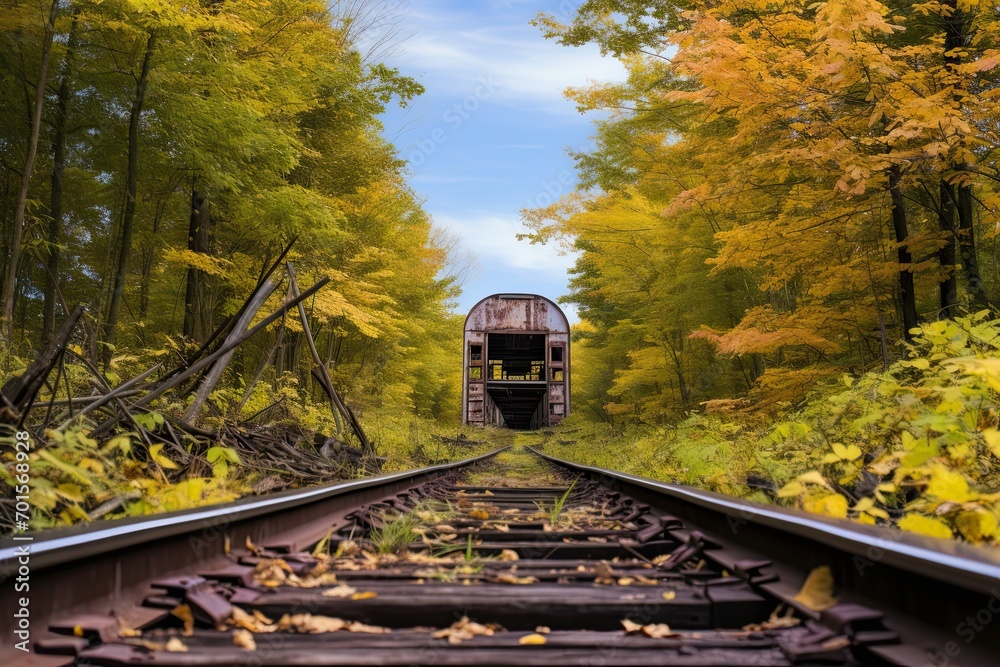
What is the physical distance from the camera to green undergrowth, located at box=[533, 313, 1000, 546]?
2504 mm

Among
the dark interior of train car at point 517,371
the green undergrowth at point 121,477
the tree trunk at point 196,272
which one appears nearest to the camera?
the green undergrowth at point 121,477

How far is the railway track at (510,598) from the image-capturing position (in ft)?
4.91

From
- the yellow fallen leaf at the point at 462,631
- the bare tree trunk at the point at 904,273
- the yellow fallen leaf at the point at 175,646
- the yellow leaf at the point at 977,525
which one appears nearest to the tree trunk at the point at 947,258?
the bare tree trunk at the point at 904,273

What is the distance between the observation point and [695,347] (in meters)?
13.9

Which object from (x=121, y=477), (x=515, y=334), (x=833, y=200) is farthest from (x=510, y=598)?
(x=515, y=334)

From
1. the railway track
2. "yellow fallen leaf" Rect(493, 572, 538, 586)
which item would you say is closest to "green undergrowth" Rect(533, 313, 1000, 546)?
the railway track

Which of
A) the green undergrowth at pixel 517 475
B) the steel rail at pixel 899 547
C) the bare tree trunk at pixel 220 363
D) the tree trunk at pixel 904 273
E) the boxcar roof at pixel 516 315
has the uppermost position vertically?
the boxcar roof at pixel 516 315

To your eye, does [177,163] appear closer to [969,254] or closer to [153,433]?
[153,433]

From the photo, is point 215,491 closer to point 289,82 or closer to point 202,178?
point 202,178

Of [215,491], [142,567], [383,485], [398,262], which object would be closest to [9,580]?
[142,567]

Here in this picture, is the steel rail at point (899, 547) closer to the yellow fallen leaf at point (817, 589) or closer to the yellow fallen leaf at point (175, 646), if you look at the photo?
the yellow fallen leaf at point (817, 589)

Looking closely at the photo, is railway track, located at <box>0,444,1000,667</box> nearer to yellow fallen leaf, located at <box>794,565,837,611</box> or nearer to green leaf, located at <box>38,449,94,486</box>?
yellow fallen leaf, located at <box>794,565,837,611</box>

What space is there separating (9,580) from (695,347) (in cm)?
1353

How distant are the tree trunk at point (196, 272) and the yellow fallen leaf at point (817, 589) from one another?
38.7ft
